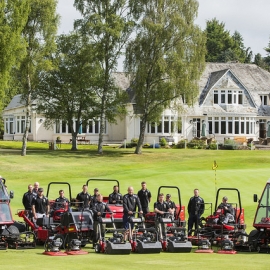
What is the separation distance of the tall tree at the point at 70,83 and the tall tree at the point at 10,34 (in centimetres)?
974

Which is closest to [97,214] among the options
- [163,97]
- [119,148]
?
[163,97]

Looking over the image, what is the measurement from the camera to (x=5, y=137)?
88.2m

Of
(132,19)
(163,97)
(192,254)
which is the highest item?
(132,19)

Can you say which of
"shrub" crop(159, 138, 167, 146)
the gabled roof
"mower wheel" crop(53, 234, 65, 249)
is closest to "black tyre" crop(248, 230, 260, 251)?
"mower wheel" crop(53, 234, 65, 249)

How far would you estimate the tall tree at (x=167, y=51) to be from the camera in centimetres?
6353

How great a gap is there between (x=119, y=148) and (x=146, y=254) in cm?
5247

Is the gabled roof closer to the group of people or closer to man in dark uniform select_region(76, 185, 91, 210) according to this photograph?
the group of people

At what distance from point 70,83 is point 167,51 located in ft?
32.6

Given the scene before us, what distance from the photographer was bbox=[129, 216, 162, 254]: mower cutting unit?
2125cm

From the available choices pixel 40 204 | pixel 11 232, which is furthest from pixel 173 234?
pixel 11 232

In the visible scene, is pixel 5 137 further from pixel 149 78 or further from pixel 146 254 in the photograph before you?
pixel 146 254

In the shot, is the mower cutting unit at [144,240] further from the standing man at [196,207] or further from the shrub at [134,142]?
the shrub at [134,142]

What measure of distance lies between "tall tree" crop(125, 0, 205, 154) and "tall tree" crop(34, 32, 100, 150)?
13.0 ft

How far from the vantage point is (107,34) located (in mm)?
63812
